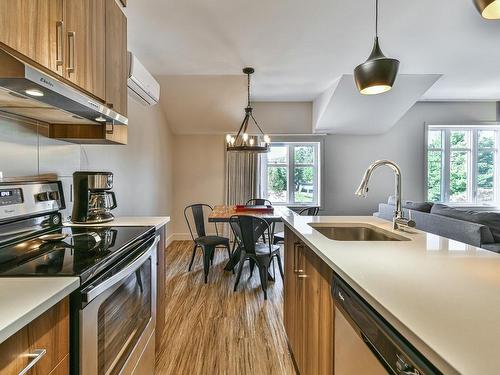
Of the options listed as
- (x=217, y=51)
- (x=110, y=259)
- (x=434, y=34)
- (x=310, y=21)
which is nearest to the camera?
(x=110, y=259)

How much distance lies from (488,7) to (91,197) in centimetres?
218

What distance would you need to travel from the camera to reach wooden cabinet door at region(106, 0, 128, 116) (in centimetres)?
159

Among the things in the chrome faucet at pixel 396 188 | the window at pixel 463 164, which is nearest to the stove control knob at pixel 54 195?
the chrome faucet at pixel 396 188

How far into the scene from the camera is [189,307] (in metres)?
2.66

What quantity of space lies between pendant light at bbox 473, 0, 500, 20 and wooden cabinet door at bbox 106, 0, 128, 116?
1743 mm

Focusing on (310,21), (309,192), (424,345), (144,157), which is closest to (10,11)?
(424,345)

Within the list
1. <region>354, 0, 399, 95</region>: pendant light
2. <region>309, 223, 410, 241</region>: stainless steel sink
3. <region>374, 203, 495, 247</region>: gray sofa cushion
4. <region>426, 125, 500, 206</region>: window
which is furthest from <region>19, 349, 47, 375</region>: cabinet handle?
<region>426, 125, 500, 206</region>: window

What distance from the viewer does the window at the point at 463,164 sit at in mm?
5512

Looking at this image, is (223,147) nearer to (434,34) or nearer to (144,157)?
(144,157)

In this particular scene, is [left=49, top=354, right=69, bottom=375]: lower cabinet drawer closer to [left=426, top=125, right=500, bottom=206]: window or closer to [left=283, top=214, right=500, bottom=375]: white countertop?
[left=283, top=214, right=500, bottom=375]: white countertop

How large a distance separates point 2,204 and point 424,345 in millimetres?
1591

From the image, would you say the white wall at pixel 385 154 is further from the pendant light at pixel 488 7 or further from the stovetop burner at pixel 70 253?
the stovetop burner at pixel 70 253

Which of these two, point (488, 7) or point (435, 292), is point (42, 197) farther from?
point (488, 7)

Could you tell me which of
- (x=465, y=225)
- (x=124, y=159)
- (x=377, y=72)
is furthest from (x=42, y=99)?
(x=465, y=225)
